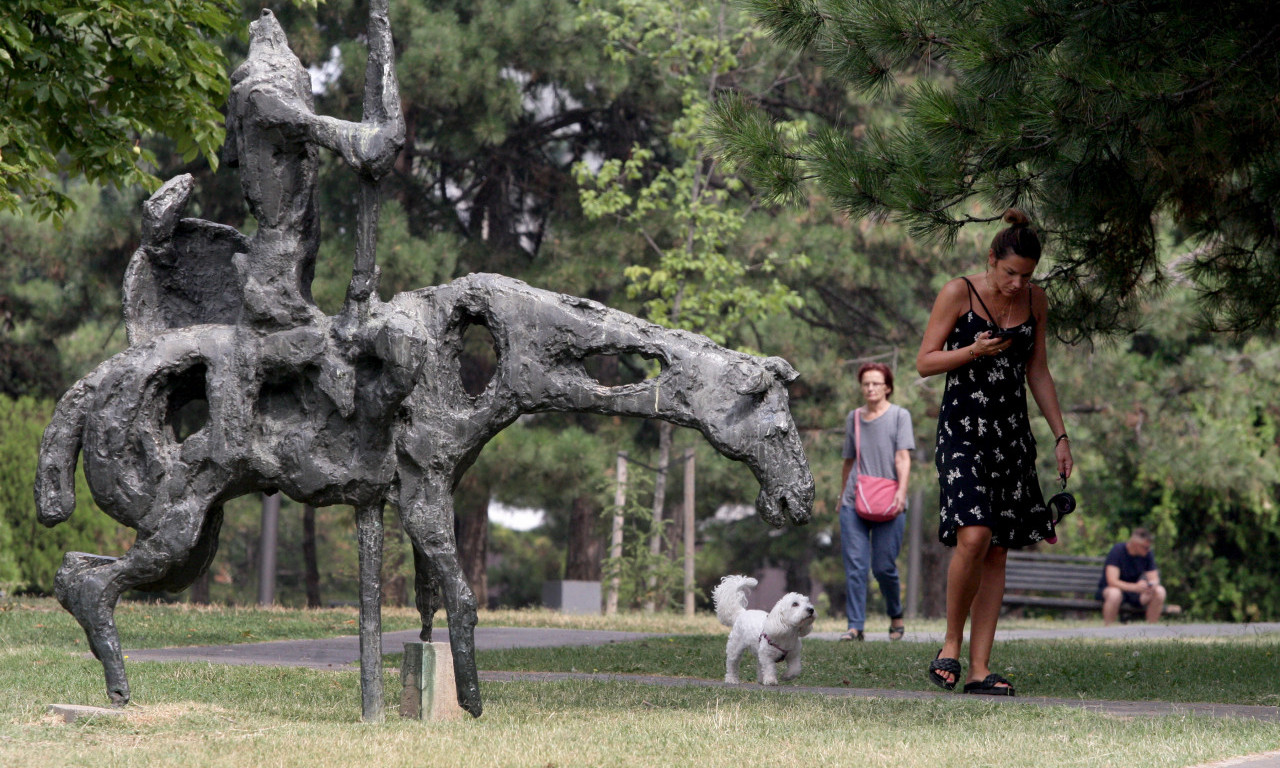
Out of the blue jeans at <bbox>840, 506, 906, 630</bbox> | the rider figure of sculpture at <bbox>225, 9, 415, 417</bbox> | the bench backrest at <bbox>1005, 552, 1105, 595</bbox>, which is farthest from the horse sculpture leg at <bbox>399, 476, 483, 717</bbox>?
the bench backrest at <bbox>1005, 552, 1105, 595</bbox>

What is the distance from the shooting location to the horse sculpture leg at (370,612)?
17.5ft

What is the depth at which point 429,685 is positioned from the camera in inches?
212

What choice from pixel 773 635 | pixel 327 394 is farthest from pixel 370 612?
pixel 773 635

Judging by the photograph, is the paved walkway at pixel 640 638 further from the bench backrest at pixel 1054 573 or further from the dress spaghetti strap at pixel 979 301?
the bench backrest at pixel 1054 573

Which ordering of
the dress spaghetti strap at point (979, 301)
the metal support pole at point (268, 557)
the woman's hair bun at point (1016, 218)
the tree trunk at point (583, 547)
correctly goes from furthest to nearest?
the tree trunk at point (583, 547) < the metal support pole at point (268, 557) < the dress spaghetti strap at point (979, 301) < the woman's hair bun at point (1016, 218)

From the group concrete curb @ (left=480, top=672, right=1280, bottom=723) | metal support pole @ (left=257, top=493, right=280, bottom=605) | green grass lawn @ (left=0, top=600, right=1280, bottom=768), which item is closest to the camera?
green grass lawn @ (left=0, top=600, right=1280, bottom=768)

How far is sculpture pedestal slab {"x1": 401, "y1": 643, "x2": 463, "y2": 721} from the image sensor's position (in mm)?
5379

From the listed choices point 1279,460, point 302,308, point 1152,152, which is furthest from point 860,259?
point 302,308

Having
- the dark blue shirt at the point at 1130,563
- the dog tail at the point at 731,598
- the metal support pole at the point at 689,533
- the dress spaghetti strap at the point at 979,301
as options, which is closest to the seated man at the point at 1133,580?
the dark blue shirt at the point at 1130,563

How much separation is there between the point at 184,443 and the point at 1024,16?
4.15 meters

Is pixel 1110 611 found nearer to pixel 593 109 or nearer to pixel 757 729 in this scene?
pixel 593 109

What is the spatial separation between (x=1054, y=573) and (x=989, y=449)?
38.4ft

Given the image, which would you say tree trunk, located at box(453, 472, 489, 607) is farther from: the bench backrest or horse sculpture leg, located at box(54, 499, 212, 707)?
horse sculpture leg, located at box(54, 499, 212, 707)

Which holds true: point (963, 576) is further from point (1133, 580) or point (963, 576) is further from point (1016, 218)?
point (1133, 580)
